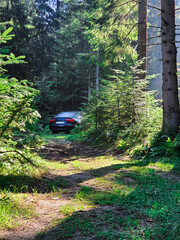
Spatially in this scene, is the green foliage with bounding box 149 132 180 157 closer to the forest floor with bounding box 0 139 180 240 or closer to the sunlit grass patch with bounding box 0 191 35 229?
the forest floor with bounding box 0 139 180 240

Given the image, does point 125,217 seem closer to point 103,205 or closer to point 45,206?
point 103,205

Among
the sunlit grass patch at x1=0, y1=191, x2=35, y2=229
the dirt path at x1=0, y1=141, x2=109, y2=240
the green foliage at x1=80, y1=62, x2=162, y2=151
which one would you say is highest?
the green foliage at x1=80, y1=62, x2=162, y2=151

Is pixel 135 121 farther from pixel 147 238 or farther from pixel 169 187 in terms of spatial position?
pixel 147 238

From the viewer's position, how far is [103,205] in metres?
3.11

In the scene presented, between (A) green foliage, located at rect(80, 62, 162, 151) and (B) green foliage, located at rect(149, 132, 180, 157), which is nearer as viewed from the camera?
(B) green foliage, located at rect(149, 132, 180, 157)

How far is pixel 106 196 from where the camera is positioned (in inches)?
135

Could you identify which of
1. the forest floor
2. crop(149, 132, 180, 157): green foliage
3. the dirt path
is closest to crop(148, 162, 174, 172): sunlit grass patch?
the forest floor

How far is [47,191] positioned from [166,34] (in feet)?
19.6

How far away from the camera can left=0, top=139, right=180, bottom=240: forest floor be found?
7.54ft

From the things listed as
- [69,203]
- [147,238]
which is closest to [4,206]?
[69,203]

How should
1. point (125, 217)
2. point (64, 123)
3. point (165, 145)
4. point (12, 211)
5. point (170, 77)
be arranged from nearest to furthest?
point (125, 217)
point (12, 211)
point (165, 145)
point (170, 77)
point (64, 123)

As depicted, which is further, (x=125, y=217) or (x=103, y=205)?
(x=103, y=205)

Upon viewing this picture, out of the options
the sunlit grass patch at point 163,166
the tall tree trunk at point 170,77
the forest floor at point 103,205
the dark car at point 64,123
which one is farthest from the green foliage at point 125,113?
the dark car at point 64,123

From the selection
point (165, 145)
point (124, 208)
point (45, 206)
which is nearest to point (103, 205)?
point (124, 208)
